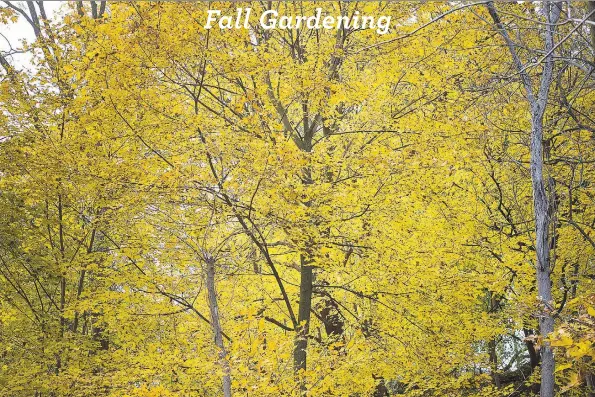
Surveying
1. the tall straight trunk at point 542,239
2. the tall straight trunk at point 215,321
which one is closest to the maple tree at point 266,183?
the tall straight trunk at point 542,239

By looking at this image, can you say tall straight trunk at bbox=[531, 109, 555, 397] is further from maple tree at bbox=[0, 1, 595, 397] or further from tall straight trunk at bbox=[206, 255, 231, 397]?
tall straight trunk at bbox=[206, 255, 231, 397]

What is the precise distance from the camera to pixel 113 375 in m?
7.68

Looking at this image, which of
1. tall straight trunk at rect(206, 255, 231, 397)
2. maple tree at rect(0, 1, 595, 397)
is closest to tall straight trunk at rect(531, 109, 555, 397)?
maple tree at rect(0, 1, 595, 397)

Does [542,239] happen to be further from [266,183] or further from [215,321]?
[215,321]

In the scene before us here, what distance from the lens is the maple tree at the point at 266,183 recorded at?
691cm

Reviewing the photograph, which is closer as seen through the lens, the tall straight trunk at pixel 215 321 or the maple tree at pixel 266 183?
the tall straight trunk at pixel 215 321

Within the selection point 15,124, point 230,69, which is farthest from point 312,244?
point 15,124

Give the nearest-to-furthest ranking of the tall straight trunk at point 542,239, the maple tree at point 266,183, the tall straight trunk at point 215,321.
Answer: the tall straight trunk at point 215,321
the tall straight trunk at point 542,239
the maple tree at point 266,183

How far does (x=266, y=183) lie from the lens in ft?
23.1

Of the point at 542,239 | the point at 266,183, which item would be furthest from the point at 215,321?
the point at 542,239

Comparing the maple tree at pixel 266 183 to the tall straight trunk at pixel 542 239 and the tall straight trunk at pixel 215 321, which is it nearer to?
the tall straight trunk at pixel 542 239

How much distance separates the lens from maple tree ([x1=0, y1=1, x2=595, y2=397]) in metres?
6.91

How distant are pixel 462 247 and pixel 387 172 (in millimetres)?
2336

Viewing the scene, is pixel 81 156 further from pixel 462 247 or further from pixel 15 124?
pixel 462 247
